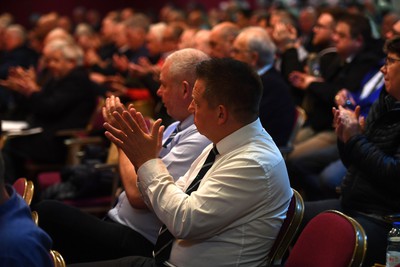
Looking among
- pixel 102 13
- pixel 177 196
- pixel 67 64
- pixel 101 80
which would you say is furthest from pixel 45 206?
pixel 102 13

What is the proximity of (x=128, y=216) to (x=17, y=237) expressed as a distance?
1.44 metres

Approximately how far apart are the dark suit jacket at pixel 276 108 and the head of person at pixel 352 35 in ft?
2.56

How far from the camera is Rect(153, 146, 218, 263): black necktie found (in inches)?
105

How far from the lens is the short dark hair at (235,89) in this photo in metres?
2.59

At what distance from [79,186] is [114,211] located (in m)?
1.41

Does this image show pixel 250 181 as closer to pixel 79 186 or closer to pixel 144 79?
pixel 79 186

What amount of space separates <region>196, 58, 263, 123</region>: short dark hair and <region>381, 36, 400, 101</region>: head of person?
3.00ft

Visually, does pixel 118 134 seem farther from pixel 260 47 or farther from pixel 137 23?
pixel 137 23

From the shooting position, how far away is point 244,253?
254 centimetres

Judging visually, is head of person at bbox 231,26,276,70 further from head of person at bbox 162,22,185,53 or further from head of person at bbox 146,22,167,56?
head of person at bbox 146,22,167,56

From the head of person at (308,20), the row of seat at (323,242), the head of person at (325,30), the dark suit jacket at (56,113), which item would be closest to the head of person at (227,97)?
the row of seat at (323,242)

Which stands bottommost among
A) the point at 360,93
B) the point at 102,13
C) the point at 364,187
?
the point at 102,13

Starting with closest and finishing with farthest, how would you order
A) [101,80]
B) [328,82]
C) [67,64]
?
[328,82]
[67,64]
[101,80]

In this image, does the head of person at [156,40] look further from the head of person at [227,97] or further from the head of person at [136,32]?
the head of person at [227,97]
